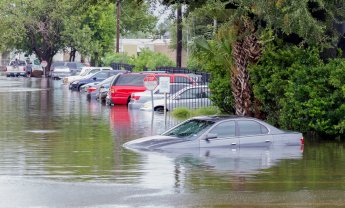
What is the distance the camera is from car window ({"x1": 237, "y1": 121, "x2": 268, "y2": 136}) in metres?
24.5

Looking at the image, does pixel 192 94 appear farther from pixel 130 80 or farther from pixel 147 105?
pixel 130 80

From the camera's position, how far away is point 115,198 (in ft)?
53.2

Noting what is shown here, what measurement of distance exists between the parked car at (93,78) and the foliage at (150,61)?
5.06m

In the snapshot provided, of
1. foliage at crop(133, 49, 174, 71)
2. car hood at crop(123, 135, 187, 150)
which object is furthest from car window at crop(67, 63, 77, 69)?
car hood at crop(123, 135, 187, 150)

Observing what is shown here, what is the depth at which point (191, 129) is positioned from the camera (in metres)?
24.5

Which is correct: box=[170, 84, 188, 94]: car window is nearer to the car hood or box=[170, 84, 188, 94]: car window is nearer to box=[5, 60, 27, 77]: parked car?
the car hood

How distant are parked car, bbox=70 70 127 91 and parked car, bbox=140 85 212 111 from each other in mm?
15523

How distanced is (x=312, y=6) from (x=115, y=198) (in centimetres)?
1338

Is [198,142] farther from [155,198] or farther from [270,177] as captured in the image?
[155,198]

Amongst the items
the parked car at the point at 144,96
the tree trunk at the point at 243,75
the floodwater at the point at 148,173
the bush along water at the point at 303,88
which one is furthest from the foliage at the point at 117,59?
the bush along water at the point at 303,88

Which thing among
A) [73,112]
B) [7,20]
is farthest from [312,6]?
[7,20]

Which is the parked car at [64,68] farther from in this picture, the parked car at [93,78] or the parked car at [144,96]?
the parked car at [144,96]

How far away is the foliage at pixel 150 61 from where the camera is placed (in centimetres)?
6840

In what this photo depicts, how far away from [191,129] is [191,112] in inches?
577
